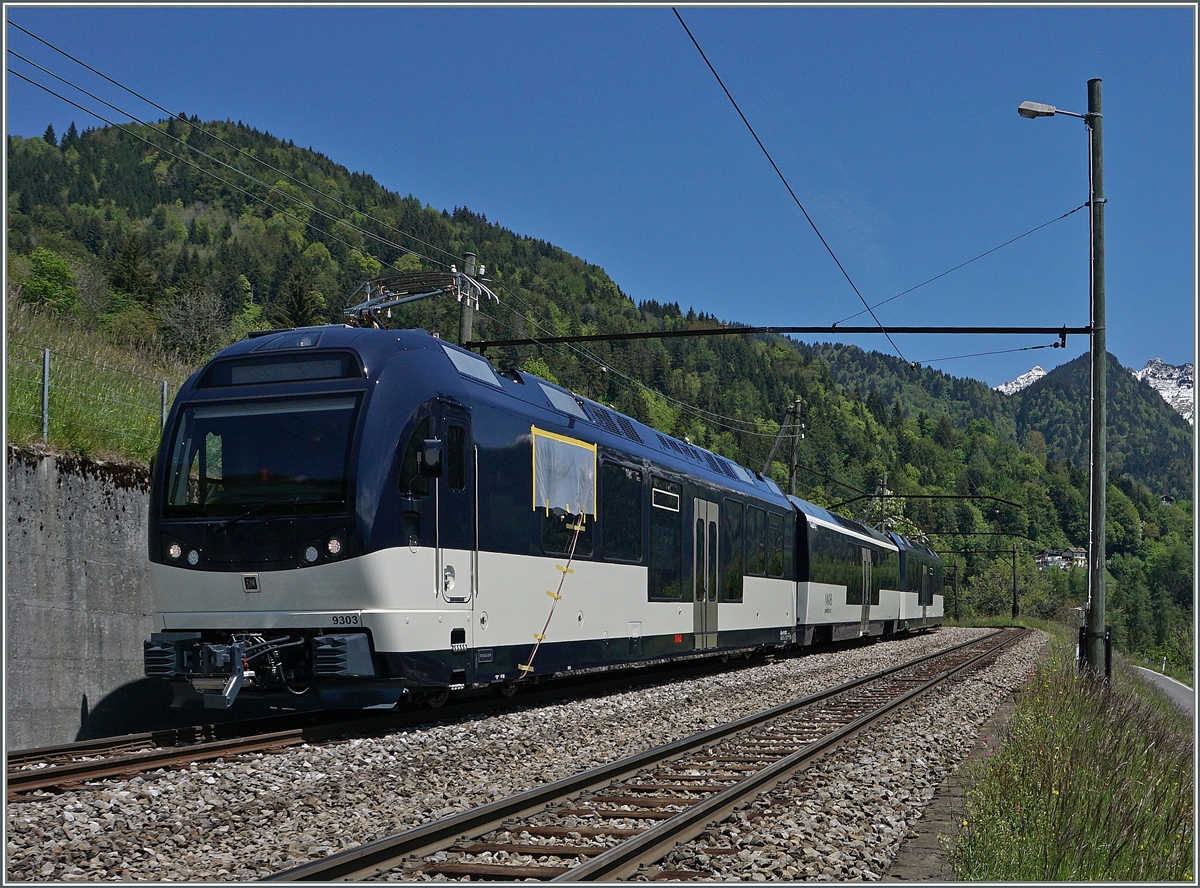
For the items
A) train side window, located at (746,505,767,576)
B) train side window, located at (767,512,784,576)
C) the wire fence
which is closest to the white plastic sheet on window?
the wire fence

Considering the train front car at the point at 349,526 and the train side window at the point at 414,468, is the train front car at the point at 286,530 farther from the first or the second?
the train side window at the point at 414,468

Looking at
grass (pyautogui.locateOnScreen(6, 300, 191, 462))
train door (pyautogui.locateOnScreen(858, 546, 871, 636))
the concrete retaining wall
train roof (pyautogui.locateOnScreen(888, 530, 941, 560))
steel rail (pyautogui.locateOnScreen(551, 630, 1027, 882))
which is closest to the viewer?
steel rail (pyautogui.locateOnScreen(551, 630, 1027, 882))

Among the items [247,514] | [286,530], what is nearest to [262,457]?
[247,514]

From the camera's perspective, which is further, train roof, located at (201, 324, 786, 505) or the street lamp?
the street lamp

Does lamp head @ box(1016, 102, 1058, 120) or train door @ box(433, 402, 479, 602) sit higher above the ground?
lamp head @ box(1016, 102, 1058, 120)

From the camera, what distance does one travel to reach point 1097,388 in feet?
49.6

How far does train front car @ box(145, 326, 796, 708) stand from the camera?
979cm

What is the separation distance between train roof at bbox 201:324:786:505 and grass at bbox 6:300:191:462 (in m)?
2.91

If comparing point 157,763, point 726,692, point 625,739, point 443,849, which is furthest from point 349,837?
point 726,692

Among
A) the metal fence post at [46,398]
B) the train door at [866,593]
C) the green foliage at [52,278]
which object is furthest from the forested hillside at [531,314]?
the metal fence post at [46,398]

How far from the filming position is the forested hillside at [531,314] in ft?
260

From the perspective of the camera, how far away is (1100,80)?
591 inches

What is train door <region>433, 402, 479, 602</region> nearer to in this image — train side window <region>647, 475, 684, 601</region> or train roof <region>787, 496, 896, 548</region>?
train side window <region>647, 475, 684, 601</region>

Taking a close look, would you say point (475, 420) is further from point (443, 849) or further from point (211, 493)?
point (443, 849)
